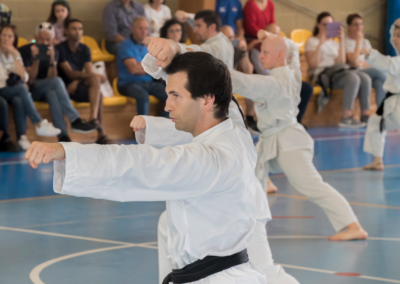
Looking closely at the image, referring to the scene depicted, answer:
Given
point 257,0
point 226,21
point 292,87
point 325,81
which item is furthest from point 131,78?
point 292,87

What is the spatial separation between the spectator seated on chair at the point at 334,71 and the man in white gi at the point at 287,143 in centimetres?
643

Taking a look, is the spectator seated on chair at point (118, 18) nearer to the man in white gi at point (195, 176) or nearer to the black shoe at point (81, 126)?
the black shoe at point (81, 126)

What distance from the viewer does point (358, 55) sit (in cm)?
1137

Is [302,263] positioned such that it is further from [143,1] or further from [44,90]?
[143,1]

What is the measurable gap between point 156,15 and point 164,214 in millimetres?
7586

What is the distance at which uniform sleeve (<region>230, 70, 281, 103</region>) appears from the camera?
3.89 m

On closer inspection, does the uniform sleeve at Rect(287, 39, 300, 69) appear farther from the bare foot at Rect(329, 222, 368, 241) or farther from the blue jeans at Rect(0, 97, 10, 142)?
the blue jeans at Rect(0, 97, 10, 142)

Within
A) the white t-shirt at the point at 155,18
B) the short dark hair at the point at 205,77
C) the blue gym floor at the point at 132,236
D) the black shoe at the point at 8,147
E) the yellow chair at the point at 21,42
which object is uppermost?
the white t-shirt at the point at 155,18

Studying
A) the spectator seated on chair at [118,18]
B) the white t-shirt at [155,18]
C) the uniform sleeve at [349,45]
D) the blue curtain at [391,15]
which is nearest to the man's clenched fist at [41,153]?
the spectator seated on chair at [118,18]

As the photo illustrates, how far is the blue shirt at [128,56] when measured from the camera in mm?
8938

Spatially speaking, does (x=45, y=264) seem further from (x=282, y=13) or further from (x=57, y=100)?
(x=282, y=13)

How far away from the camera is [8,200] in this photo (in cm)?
537

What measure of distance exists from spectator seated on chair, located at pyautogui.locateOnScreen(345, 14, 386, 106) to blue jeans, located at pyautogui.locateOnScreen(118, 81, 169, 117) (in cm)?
414

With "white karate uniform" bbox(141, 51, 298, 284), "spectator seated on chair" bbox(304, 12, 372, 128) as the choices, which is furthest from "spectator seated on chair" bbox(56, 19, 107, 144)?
"white karate uniform" bbox(141, 51, 298, 284)
